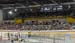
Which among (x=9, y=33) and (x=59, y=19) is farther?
(x=59, y=19)

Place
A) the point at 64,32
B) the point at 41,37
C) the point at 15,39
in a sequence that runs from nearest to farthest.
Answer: the point at 64,32
the point at 41,37
the point at 15,39

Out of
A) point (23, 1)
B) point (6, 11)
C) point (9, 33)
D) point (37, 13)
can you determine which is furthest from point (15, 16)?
point (9, 33)

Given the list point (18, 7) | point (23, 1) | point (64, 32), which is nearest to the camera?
point (64, 32)

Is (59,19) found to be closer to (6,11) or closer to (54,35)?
(6,11)

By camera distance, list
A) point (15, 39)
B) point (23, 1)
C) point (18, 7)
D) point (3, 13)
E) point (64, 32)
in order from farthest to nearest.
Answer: point (3, 13), point (18, 7), point (23, 1), point (15, 39), point (64, 32)

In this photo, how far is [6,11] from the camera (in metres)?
14.2

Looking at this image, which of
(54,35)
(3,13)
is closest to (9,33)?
(54,35)

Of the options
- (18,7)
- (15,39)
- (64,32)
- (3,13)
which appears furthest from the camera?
(3,13)

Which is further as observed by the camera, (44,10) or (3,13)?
(3,13)

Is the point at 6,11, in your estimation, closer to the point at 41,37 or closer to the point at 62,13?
the point at 62,13

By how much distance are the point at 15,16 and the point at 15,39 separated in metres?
12.7

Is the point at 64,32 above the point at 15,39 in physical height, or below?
above

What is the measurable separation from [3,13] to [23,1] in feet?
12.6

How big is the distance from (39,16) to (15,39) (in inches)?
457
